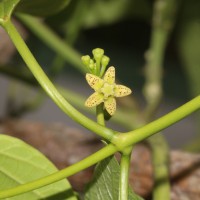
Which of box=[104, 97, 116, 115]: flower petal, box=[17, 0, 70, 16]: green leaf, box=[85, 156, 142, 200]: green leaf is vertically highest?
box=[17, 0, 70, 16]: green leaf

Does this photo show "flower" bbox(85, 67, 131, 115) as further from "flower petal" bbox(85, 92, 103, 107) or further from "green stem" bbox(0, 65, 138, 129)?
"green stem" bbox(0, 65, 138, 129)

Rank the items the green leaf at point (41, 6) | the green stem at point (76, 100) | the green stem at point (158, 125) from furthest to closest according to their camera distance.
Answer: the green stem at point (76, 100)
the green leaf at point (41, 6)
the green stem at point (158, 125)

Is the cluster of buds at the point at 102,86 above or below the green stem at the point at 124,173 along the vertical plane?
above

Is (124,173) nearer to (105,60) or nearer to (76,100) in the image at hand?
(105,60)

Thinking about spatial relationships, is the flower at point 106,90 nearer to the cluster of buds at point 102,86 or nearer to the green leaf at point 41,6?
the cluster of buds at point 102,86

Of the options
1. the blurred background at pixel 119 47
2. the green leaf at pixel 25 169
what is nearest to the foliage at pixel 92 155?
the green leaf at pixel 25 169

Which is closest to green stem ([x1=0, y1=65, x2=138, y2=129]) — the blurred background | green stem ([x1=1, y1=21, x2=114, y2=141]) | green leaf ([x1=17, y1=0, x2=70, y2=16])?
the blurred background

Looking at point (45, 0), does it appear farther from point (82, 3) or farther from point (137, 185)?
point (82, 3)
